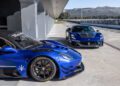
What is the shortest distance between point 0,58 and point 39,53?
0.92 m

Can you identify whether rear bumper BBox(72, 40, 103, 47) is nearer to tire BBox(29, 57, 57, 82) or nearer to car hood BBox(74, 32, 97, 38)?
car hood BBox(74, 32, 97, 38)

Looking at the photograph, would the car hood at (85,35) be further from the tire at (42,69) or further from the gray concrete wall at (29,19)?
the tire at (42,69)

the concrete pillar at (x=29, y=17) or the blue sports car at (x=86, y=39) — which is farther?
the blue sports car at (x=86, y=39)

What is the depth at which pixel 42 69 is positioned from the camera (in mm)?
6758

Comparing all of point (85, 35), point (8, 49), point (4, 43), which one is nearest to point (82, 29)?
point (85, 35)

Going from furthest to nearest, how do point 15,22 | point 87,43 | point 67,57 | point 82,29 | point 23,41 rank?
point 82,29
point 15,22
point 87,43
point 23,41
point 67,57

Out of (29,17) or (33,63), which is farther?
(29,17)

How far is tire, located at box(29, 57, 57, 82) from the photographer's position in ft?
22.0

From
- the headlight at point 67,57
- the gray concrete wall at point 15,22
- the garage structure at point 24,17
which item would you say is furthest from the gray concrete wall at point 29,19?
the headlight at point 67,57

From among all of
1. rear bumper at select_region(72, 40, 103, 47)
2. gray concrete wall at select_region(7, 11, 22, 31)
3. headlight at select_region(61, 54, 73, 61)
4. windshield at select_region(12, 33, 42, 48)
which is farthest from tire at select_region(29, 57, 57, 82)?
gray concrete wall at select_region(7, 11, 22, 31)

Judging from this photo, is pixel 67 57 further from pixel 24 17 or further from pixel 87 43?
pixel 87 43

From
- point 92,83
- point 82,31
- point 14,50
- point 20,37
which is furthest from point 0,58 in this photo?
point 82,31

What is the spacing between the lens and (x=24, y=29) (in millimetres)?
12586

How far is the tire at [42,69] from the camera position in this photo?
671cm
